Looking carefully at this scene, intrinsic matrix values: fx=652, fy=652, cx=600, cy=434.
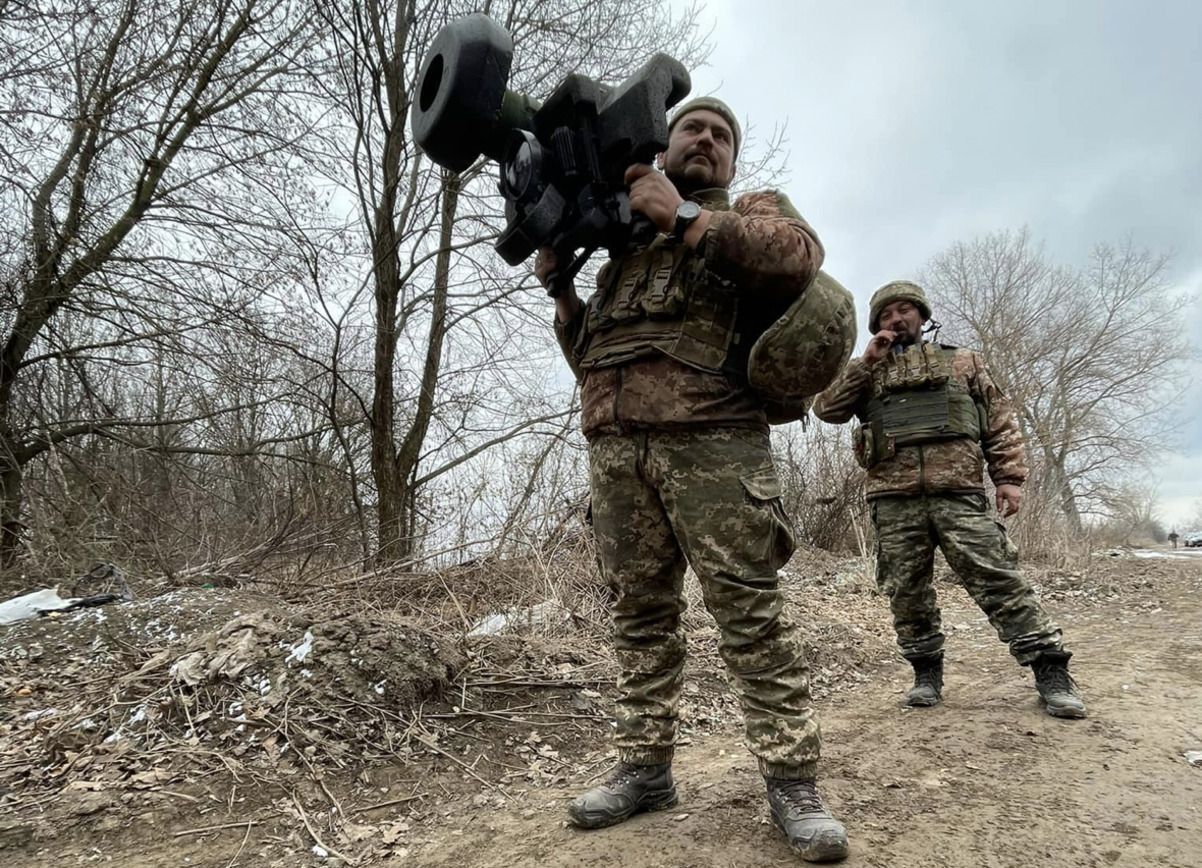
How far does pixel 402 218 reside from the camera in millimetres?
6891

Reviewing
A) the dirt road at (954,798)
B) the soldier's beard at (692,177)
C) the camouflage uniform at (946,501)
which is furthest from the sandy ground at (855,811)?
the soldier's beard at (692,177)

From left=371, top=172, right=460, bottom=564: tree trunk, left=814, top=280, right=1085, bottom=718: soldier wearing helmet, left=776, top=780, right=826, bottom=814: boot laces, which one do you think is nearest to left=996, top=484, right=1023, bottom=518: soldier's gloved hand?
left=814, top=280, right=1085, bottom=718: soldier wearing helmet

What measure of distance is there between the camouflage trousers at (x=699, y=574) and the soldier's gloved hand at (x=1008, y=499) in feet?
6.00

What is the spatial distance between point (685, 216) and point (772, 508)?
A: 0.84m

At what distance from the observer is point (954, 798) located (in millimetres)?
2025

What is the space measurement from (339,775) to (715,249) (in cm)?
226

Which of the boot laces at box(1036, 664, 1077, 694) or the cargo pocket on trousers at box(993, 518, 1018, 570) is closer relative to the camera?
the boot laces at box(1036, 664, 1077, 694)

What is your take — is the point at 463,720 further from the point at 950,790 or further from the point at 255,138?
the point at 255,138

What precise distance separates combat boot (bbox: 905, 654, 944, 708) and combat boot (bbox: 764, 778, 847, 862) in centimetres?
164

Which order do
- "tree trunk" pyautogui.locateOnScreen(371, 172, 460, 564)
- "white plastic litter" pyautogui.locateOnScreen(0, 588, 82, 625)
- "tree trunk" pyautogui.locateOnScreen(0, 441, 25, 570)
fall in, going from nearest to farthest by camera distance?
1. "white plastic litter" pyautogui.locateOnScreen(0, 588, 82, 625)
2. "tree trunk" pyautogui.locateOnScreen(0, 441, 25, 570)
3. "tree trunk" pyautogui.locateOnScreen(371, 172, 460, 564)

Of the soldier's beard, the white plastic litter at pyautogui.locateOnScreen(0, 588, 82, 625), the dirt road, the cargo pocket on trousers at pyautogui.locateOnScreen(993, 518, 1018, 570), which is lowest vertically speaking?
the dirt road

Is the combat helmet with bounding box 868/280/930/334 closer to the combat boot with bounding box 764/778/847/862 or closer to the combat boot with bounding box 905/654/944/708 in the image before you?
the combat boot with bounding box 905/654/944/708

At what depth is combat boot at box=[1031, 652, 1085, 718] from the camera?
8.99 ft

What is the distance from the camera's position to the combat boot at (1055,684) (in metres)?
2.74
